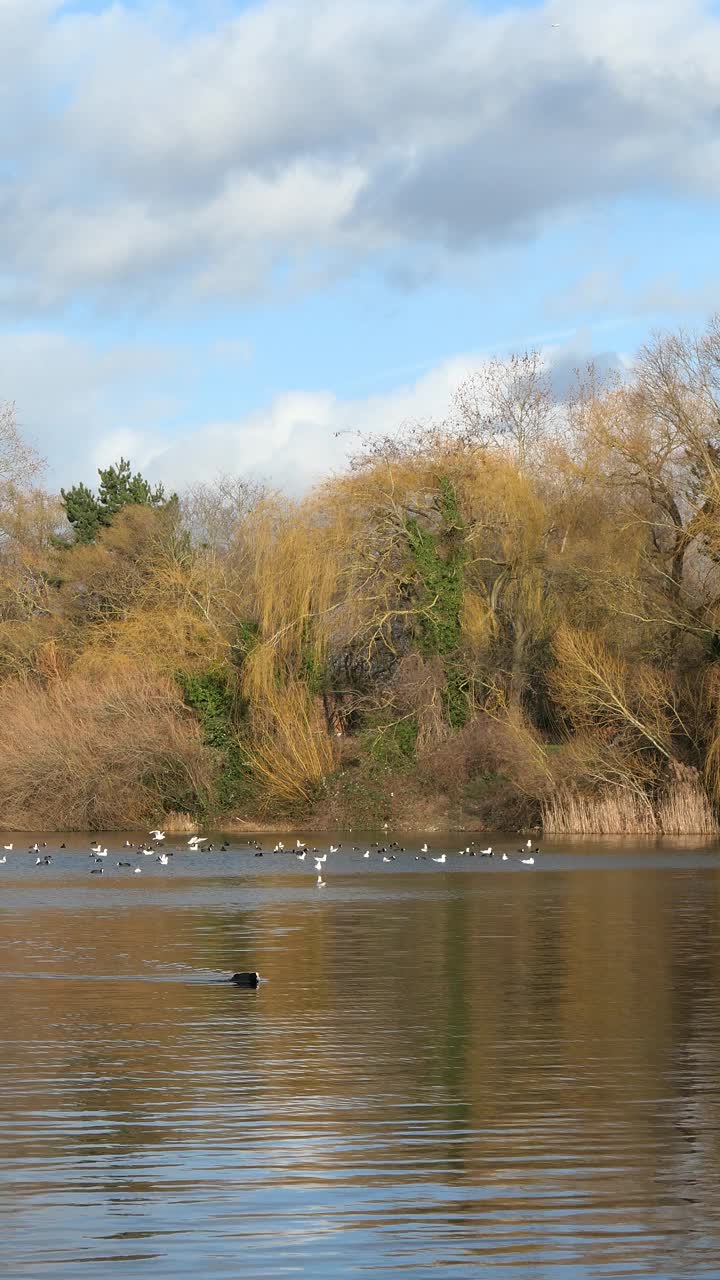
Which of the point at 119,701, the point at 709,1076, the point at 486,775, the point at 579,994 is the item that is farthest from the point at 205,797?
Result: the point at 709,1076

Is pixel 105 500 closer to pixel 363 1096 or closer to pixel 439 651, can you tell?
pixel 439 651

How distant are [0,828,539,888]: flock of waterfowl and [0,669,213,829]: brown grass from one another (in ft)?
15.8

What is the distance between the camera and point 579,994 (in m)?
20.4


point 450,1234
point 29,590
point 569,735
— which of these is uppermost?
point 29,590

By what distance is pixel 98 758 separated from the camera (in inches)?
2224

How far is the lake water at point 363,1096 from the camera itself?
10266 millimetres

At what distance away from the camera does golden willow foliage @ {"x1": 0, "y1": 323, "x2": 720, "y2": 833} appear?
172 feet

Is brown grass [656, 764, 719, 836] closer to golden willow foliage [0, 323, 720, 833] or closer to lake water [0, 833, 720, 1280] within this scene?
golden willow foliage [0, 323, 720, 833]

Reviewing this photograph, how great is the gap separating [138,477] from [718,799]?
3220cm

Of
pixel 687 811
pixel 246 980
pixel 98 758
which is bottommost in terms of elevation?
pixel 246 980

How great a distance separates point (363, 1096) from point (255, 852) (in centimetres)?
3240

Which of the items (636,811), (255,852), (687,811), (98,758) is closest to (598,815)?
(636,811)

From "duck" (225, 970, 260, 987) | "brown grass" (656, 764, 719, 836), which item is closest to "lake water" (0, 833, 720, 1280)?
"duck" (225, 970, 260, 987)

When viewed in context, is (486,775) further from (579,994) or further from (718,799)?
(579,994)
